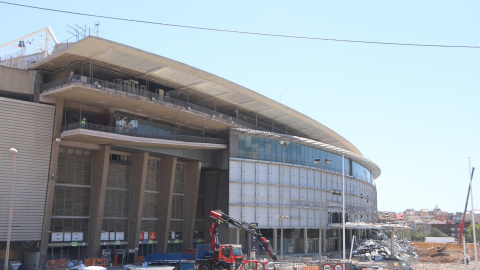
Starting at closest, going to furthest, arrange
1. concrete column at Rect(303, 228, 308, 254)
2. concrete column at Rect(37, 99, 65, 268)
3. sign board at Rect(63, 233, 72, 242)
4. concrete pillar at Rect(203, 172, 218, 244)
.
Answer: concrete column at Rect(37, 99, 65, 268) → sign board at Rect(63, 233, 72, 242) → concrete pillar at Rect(203, 172, 218, 244) → concrete column at Rect(303, 228, 308, 254)

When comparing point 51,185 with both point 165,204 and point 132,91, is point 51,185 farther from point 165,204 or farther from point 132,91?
point 165,204

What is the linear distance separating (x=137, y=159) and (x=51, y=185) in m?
10.9

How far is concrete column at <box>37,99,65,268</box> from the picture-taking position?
152 ft

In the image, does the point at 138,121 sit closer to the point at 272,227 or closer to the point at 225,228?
the point at 225,228

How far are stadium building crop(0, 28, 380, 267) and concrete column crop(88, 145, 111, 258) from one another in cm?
11

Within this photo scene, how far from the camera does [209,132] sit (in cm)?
6375

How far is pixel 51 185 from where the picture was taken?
46.8 metres

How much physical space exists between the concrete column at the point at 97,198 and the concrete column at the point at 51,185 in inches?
183

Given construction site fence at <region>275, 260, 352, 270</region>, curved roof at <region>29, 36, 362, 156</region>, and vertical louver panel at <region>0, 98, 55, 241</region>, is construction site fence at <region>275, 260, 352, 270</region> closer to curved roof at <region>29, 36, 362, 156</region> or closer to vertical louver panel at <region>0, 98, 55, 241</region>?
curved roof at <region>29, 36, 362, 156</region>

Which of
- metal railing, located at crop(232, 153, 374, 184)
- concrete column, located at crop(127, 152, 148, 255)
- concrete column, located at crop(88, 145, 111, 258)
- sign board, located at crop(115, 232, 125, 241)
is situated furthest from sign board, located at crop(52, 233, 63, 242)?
metal railing, located at crop(232, 153, 374, 184)

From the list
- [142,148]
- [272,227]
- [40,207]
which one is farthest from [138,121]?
[272,227]

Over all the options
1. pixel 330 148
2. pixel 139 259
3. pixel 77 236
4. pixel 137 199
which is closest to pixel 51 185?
pixel 77 236

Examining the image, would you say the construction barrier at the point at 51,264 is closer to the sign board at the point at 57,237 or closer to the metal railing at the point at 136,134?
the sign board at the point at 57,237

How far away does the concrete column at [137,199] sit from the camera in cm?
5425
